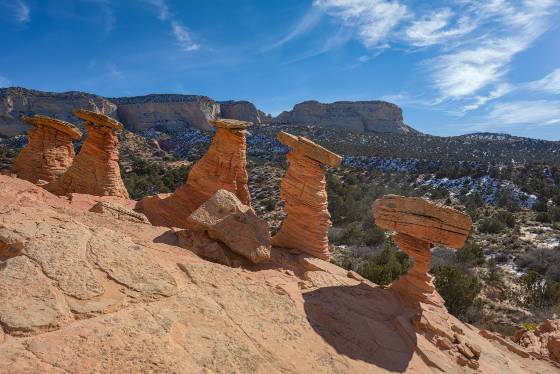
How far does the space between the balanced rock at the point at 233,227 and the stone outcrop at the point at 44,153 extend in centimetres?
1160

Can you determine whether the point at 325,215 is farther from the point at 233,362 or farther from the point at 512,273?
the point at 512,273

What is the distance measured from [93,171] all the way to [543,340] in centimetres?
1676

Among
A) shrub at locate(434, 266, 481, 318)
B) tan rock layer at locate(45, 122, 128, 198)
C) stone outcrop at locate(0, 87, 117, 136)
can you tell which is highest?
stone outcrop at locate(0, 87, 117, 136)

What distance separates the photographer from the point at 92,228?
725 cm

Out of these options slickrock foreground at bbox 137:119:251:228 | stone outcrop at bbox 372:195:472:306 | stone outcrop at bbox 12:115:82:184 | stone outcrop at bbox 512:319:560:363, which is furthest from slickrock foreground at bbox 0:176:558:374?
stone outcrop at bbox 12:115:82:184

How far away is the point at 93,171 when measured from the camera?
15414mm

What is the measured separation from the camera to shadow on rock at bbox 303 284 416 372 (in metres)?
7.30

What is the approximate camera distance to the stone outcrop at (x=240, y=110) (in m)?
116

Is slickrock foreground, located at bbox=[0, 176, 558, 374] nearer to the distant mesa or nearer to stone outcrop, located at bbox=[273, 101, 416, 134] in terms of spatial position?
the distant mesa

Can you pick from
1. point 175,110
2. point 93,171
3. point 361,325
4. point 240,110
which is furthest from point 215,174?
point 240,110

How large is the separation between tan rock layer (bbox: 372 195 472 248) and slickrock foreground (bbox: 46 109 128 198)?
10711mm

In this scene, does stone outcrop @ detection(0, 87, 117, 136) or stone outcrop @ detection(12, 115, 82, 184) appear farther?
stone outcrop @ detection(0, 87, 117, 136)

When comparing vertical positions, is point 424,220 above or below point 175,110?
below

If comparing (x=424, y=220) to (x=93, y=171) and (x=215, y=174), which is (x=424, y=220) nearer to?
(x=215, y=174)
